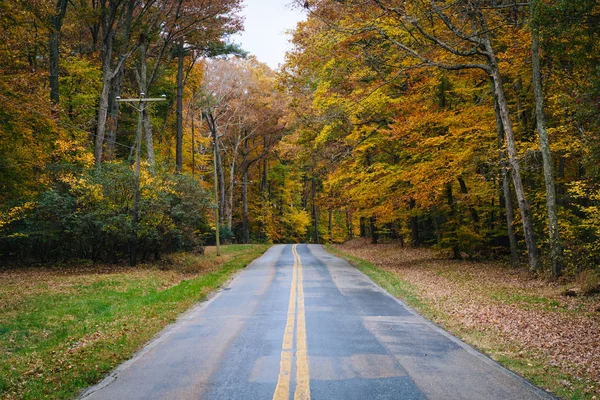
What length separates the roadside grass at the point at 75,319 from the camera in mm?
5711

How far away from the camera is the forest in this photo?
13.6m

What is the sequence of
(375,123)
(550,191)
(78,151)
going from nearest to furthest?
(550,191), (375,123), (78,151)

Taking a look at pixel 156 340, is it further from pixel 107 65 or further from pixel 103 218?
pixel 107 65

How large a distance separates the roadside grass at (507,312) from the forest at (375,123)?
185cm

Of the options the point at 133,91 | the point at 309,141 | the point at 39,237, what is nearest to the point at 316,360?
the point at 39,237

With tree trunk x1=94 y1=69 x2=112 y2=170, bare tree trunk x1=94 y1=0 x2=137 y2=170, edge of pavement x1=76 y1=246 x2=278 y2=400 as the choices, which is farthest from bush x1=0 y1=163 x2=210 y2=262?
edge of pavement x1=76 y1=246 x2=278 y2=400

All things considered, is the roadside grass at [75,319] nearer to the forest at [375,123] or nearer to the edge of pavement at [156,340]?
the edge of pavement at [156,340]

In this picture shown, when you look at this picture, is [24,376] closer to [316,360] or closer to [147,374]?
[147,374]

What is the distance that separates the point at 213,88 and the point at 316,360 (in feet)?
121

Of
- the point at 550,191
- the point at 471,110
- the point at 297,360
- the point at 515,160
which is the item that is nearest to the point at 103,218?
the point at 471,110

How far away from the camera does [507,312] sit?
976cm

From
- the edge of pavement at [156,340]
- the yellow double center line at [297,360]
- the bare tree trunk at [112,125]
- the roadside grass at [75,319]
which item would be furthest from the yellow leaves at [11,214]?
the yellow double center line at [297,360]

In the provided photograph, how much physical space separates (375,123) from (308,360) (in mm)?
17632

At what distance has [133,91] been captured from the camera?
33500 mm
